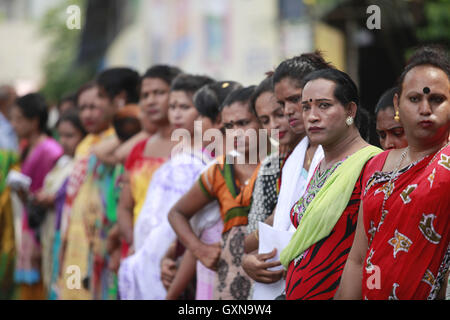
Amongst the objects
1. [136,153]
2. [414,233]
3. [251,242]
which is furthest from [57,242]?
[414,233]

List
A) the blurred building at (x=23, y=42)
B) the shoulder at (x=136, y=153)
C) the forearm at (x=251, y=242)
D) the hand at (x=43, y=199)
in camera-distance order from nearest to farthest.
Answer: the forearm at (x=251, y=242) < the shoulder at (x=136, y=153) < the hand at (x=43, y=199) < the blurred building at (x=23, y=42)

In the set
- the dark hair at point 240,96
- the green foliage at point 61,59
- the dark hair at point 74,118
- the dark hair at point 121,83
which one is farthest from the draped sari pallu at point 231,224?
the green foliage at point 61,59

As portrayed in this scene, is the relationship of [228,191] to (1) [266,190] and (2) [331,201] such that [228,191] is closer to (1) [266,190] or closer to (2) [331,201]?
(1) [266,190]

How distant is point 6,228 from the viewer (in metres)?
7.74

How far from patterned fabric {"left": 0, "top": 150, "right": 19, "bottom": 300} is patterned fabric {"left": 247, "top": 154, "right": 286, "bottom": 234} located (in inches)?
166

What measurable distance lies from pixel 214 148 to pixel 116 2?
14.6 metres

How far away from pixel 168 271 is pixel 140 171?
104 centimetres

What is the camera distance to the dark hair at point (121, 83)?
6832mm

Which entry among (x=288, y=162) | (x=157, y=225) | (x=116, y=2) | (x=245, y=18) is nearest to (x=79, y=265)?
(x=157, y=225)

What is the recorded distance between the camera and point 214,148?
523cm

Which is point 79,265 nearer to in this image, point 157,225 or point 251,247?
point 157,225

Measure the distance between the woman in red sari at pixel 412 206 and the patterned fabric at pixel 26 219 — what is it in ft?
17.9

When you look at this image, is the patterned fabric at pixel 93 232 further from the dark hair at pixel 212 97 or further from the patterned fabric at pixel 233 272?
the patterned fabric at pixel 233 272

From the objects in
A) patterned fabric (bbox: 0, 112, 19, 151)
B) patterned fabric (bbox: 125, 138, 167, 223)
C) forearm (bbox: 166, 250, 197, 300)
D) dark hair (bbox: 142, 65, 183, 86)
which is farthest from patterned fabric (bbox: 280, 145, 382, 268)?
patterned fabric (bbox: 0, 112, 19, 151)
